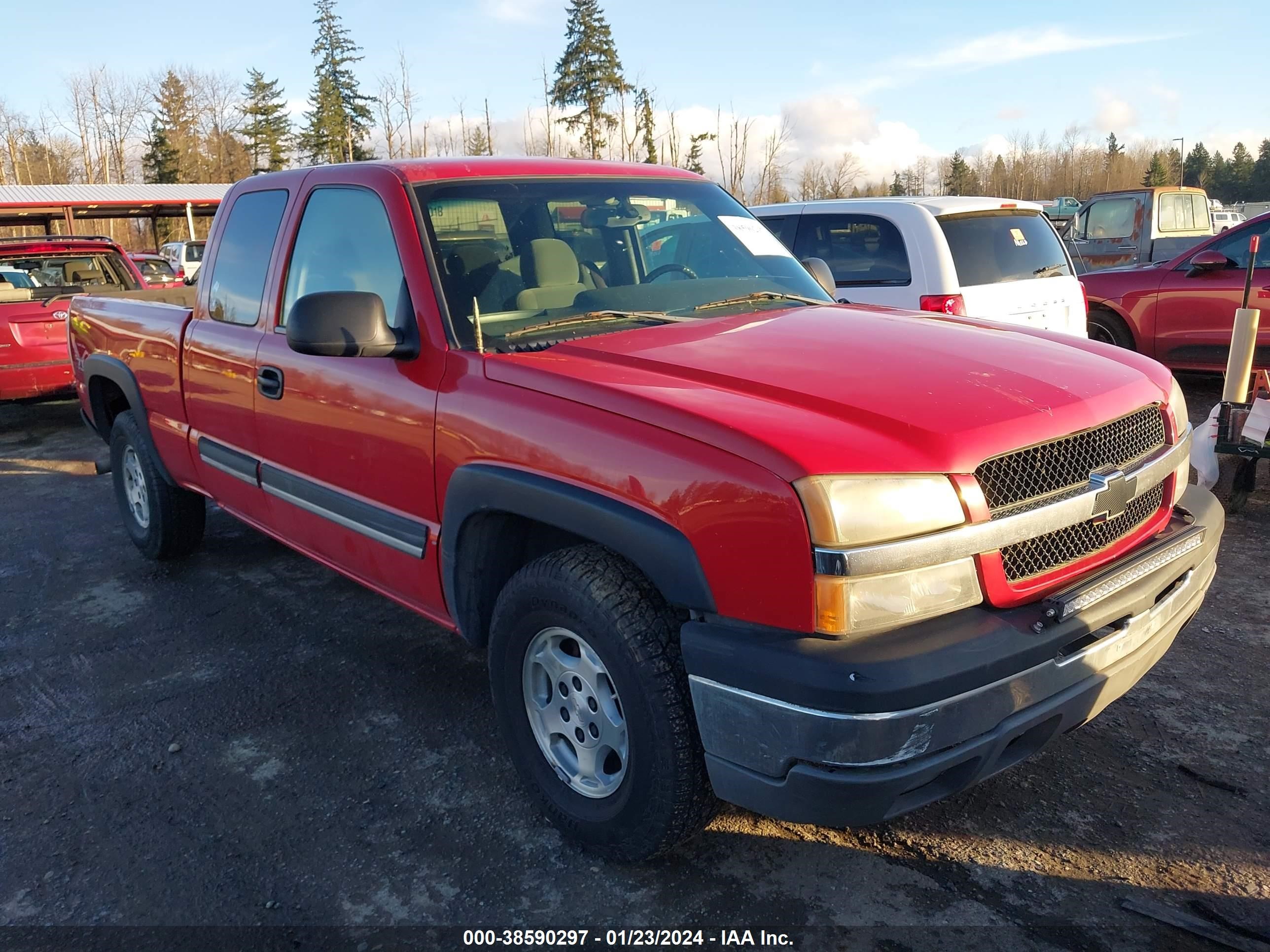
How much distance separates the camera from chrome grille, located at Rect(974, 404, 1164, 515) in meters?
2.28

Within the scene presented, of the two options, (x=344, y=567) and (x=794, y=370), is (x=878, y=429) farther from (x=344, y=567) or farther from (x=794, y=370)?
(x=344, y=567)

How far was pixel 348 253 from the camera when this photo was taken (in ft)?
11.5

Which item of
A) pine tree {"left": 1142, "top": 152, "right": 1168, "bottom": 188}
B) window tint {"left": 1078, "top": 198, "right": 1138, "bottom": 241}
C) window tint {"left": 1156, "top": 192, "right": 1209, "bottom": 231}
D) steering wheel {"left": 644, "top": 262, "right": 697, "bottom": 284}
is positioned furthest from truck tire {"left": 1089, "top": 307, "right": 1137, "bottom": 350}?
pine tree {"left": 1142, "top": 152, "right": 1168, "bottom": 188}

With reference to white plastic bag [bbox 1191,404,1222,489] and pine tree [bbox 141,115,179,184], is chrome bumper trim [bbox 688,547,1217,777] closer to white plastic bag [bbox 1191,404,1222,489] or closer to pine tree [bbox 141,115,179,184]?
white plastic bag [bbox 1191,404,1222,489]

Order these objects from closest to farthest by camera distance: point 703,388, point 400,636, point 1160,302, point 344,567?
point 703,388, point 344,567, point 400,636, point 1160,302

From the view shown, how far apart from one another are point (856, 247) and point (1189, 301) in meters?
3.61

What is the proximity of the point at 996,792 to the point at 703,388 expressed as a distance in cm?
159

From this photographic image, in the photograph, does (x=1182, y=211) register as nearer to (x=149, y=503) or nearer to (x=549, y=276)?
(x=549, y=276)

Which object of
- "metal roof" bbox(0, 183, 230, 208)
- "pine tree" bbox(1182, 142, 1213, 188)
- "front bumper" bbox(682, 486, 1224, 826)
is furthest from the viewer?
"pine tree" bbox(1182, 142, 1213, 188)

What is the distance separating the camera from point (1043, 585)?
2357 millimetres

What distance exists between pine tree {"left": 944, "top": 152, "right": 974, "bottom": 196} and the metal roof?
3644cm

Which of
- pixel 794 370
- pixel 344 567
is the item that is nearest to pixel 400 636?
pixel 344 567

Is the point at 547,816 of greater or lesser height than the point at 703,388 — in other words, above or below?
below

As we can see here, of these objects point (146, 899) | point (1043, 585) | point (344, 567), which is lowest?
point (146, 899)
